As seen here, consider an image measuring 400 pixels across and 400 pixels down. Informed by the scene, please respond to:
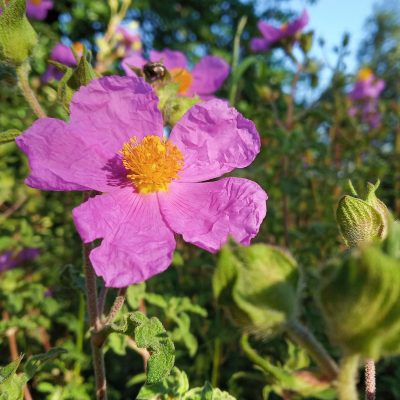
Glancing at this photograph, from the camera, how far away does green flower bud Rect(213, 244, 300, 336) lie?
0.54m

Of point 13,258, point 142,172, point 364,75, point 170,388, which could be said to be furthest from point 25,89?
point 364,75

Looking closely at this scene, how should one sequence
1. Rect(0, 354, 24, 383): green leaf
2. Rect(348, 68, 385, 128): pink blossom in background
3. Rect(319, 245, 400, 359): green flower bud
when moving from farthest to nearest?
Rect(348, 68, 385, 128): pink blossom in background < Rect(0, 354, 24, 383): green leaf < Rect(319, 245, 400, 359): green flower bud

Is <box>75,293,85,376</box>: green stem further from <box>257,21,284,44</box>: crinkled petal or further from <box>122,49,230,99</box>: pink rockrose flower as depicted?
<box>257,21,284,44</box>: crinkled petal

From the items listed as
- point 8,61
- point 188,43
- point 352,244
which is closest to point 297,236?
point 352,244

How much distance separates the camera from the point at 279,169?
2834mm

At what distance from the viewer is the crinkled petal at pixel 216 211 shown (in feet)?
3.22

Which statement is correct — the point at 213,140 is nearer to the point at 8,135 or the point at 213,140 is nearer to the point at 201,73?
the point at 8,135

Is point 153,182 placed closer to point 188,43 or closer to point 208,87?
point 208,87

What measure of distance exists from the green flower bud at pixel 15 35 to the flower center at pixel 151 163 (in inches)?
12.6

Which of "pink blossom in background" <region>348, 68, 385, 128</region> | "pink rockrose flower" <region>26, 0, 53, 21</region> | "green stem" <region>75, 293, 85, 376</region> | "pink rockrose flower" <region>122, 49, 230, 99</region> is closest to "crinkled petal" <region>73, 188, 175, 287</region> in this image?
"green stem" <region>75, 293, 85, 376</region>

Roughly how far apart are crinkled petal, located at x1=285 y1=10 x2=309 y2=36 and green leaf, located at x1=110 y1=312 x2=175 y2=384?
7.92 ft

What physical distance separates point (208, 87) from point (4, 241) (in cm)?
104

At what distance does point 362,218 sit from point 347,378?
0.34 m

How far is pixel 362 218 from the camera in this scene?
816 mm
